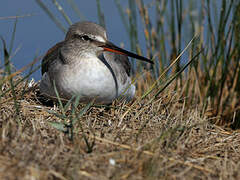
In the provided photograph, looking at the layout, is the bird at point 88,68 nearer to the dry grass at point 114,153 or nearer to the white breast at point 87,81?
the white breast at point 87,81

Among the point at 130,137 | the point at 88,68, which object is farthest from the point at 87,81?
the point at 130,137

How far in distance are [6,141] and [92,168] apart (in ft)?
1.89

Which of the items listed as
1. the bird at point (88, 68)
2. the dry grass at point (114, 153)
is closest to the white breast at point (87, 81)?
the bird at point (88, 68)

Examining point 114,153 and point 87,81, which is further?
point 87,81

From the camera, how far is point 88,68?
2.98 metres

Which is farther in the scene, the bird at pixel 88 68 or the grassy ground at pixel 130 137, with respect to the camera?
the bird at pixel 88 68

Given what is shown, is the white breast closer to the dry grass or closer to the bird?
the bird

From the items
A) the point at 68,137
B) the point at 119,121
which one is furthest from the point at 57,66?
the point at 68,137

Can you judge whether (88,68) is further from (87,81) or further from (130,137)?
(130,137)

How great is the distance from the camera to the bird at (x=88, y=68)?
9.82 ft

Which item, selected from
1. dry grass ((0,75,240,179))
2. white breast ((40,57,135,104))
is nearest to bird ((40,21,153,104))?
white breast ((40,57,135,104))

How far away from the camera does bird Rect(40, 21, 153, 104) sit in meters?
2.99

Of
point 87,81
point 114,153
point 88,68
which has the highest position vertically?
point 88,68

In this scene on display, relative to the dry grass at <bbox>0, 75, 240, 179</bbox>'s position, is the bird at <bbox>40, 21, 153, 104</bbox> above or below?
above
